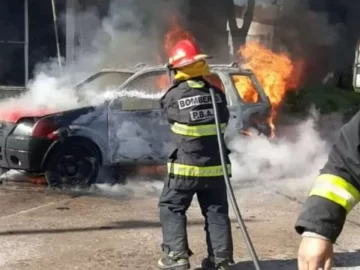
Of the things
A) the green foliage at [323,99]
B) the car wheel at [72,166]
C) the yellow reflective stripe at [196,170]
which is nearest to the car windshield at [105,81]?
the car wheel at [72,166]

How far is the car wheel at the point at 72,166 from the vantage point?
892 cm

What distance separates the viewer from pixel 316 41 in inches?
736

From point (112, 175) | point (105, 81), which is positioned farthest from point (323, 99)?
point (112, 175)

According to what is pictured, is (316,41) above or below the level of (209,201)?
above

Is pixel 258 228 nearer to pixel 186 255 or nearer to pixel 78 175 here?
pixel 186 255

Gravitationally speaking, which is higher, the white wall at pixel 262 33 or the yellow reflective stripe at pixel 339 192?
the white wall at pixel 262 33

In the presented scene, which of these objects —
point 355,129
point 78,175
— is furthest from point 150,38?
point 355,129

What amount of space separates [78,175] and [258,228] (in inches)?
107

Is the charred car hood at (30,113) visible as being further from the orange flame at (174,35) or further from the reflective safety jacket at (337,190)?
the reflective safety jacket at (337,190)

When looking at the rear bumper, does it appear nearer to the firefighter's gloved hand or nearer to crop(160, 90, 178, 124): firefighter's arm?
crop(160, 90, 178, 124): firefighter's arm

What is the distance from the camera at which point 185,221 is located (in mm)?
5383

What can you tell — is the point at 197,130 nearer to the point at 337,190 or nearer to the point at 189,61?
the point at 189,61

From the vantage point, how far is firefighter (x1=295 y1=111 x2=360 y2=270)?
2436mm

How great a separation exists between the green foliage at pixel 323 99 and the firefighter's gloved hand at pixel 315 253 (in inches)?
503
